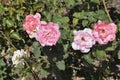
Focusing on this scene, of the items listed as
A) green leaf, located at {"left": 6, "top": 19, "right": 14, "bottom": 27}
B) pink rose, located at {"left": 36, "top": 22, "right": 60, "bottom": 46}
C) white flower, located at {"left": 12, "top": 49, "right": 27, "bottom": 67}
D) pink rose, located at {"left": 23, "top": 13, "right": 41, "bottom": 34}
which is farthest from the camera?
green leaf, located at {"left": 6, "top": 19, "right": 14, "bottom": 27}

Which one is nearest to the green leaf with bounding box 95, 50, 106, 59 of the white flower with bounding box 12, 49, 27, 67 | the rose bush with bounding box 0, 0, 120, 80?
the rose bush with bounding box 0, 0, 120, 80

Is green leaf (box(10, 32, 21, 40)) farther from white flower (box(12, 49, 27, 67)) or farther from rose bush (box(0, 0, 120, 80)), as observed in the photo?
white flower (box(12, 49, 27, 67))

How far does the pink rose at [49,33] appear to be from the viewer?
8.10 ft

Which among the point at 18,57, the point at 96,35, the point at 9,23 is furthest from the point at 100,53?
the point at 9,23

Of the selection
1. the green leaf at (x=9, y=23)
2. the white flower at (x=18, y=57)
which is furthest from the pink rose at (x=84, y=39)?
the green leaf at (x=9, y=23)

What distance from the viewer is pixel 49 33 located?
2471 millimetres

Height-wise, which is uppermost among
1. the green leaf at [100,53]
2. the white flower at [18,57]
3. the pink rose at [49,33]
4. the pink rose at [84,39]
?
the pink rose at [49,33]

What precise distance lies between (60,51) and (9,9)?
709 mm

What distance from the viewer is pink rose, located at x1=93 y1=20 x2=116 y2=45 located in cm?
250

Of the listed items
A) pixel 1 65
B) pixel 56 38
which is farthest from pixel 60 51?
pixel 1 65

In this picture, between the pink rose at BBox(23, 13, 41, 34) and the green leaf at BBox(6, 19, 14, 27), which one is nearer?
the pink rose at BBox(23, 13, 41, 34)

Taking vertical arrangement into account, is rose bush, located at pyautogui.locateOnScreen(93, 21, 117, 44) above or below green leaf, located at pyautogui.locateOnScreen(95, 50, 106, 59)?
above

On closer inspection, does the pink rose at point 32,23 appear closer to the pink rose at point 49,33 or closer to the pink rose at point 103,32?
the pink rose at point 49,33

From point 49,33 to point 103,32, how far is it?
348mm
